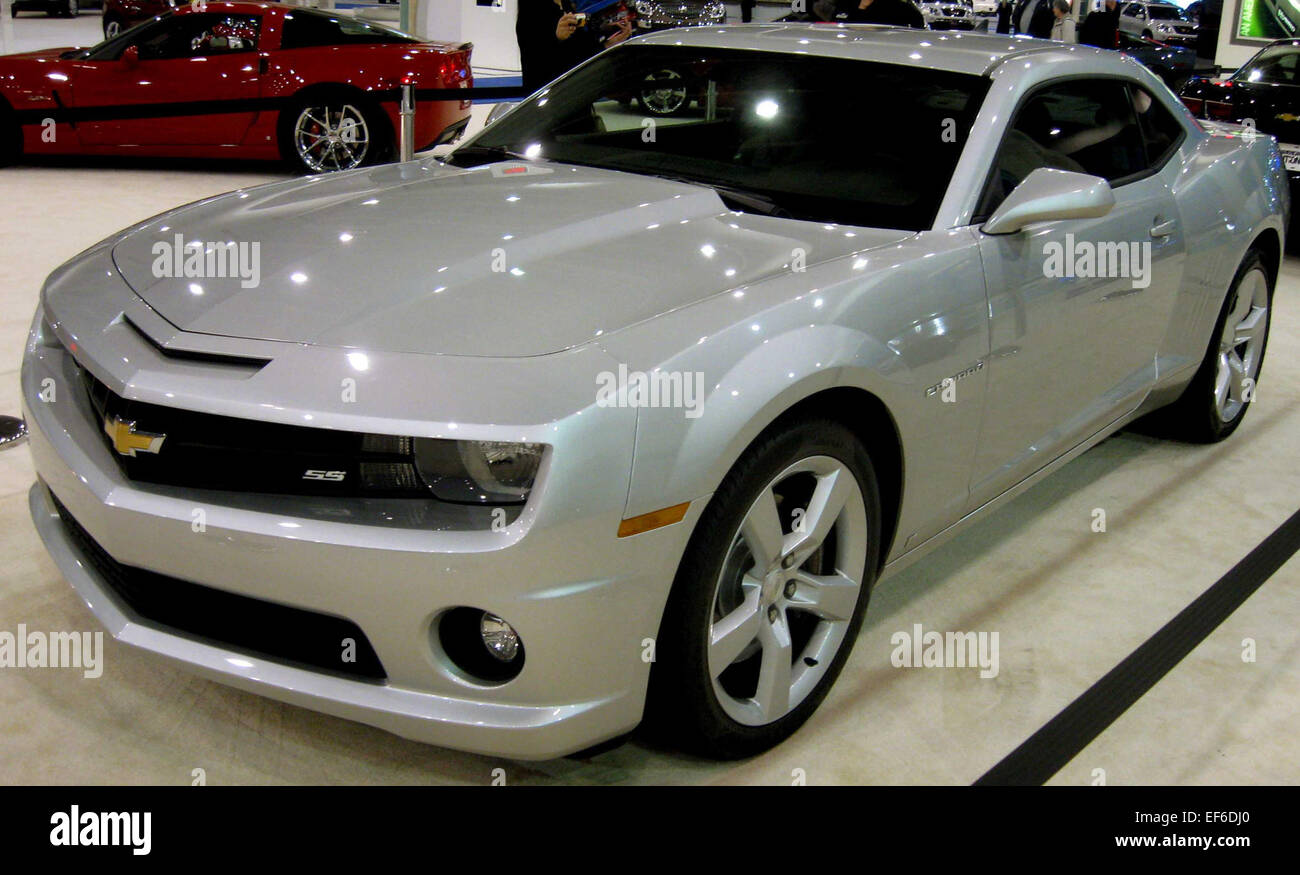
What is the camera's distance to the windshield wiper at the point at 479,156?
310 centimetres

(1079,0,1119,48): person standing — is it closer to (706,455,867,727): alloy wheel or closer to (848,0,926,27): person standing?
(848,0,926,27): person standing

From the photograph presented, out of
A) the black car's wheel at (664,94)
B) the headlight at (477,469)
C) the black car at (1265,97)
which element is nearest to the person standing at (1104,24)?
the black car at (1265,97)

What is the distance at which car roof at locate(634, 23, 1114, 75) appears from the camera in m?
2.91

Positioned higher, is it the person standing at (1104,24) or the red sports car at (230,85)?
the person standing at (1104,24)

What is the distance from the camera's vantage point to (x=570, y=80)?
3.44 metres

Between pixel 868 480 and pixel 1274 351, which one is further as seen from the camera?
pixel 1274 351

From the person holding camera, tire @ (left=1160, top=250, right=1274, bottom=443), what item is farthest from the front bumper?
the person holding camera

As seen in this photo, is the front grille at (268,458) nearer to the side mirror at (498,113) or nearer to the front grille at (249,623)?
the front grille at (249,623)

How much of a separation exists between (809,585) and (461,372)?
0.83 m

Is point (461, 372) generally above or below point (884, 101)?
below

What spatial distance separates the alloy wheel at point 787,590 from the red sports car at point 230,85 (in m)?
6.13
